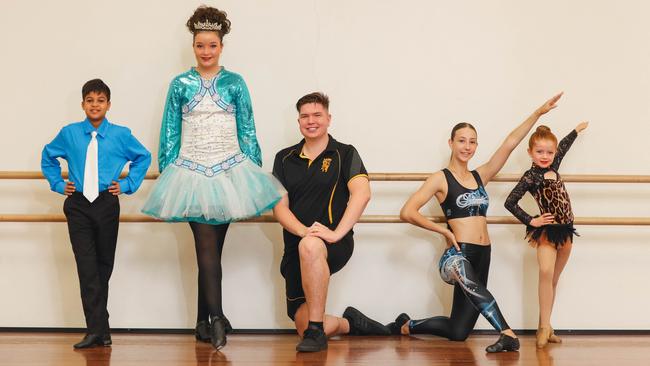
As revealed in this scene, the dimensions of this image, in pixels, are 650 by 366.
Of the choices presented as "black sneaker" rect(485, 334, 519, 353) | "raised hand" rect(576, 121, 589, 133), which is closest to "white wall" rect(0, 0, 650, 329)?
"raised hand" rect(576, 121, 589, 133)

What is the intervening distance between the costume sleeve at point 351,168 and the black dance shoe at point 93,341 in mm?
1181

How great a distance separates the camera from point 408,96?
3.73m

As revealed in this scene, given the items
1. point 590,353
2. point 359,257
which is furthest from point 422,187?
point 590,353

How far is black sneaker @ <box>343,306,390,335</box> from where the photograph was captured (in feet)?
11.3

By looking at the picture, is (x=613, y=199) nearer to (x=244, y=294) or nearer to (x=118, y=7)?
(x=244, y=294)

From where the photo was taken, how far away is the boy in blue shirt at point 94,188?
3.06 meters

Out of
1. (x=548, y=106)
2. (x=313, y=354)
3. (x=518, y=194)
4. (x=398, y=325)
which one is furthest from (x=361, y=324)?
(x=548, y=106)

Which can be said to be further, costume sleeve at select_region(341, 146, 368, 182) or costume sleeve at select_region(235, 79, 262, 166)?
costume sleeve at select_region(235, 79, 262, 166)

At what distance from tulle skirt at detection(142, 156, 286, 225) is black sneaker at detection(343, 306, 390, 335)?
0.69 m

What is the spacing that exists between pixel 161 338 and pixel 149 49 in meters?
1.39

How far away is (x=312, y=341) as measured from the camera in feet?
9.68

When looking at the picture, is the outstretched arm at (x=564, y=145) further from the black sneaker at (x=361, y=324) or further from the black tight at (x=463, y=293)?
the black sneaker at (x=361, y=324)

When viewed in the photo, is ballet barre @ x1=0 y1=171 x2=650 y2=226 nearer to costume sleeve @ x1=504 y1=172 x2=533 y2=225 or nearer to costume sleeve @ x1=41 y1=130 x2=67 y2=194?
costume sleeve @ x1=504 y1=172 x2=533 y2=225

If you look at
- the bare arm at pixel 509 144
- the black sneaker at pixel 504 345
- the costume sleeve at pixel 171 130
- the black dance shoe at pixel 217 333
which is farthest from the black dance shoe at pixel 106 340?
the bare arm at pixel 509 144
